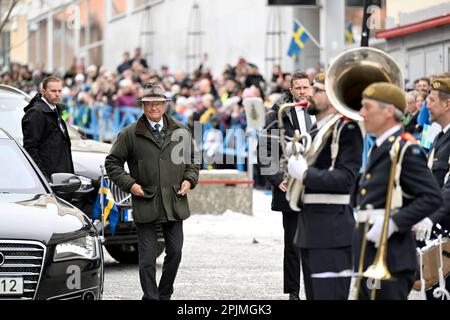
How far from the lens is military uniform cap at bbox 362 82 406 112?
7.36 m

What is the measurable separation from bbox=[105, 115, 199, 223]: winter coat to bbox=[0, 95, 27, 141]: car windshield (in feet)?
12.3

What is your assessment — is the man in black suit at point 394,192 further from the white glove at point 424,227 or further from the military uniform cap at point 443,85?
the military uniform cap at point 443,85

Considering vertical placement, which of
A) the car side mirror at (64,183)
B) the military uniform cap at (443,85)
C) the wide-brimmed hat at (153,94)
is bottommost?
the car side mirror at (64,183)

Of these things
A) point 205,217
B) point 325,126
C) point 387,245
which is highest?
point 325,126

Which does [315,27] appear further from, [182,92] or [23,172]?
[23,172]

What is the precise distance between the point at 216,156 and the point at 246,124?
84 centimetres

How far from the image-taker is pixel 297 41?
29.0 m

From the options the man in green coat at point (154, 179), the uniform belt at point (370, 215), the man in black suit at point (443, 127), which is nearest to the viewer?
the uniform belt at point (370, 215)

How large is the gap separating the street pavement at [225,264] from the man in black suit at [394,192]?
4.38 metres

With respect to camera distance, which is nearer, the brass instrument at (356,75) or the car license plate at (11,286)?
the brass instrument at (356,75)

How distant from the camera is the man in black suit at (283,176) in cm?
1116

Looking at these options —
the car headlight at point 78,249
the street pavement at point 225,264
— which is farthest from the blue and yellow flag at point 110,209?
the car headlight at point 78,249

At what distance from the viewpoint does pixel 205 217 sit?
1962 centimetres

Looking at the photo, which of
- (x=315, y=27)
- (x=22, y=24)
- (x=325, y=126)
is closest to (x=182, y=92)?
(x=315, y=27)
